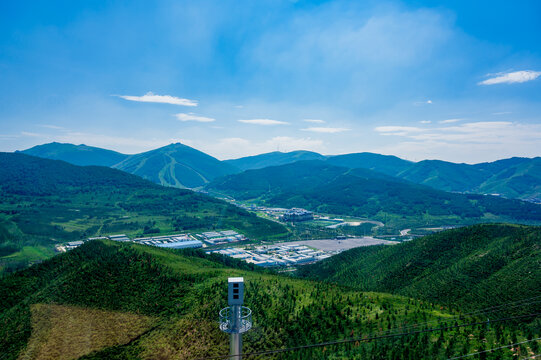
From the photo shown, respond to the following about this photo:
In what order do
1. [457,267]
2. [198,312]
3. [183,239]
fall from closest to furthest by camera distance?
[198,312], [457,267], [183,239]

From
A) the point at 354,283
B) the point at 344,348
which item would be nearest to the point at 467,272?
the point at 354,283

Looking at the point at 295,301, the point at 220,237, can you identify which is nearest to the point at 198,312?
the point at 295,301

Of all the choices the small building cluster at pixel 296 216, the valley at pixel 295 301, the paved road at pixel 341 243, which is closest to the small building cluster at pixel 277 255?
the valley at pixel 295 301

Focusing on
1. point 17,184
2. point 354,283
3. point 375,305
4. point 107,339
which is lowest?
point 354,283

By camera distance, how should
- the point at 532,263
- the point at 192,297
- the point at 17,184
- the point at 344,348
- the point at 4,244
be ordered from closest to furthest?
the point at 344,348 < the point at 192,297 < the point at 532,263 < the point at 4,244 < the point at 17,184

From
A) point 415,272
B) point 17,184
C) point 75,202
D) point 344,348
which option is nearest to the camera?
point 344,348

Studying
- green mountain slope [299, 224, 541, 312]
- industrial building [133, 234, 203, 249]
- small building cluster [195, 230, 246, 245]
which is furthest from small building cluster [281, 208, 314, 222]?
green mountain slope [299, 224, 541, 312]

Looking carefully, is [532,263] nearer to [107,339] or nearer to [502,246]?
[502,246]

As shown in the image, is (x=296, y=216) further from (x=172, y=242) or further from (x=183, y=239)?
(x=172, y=242)
